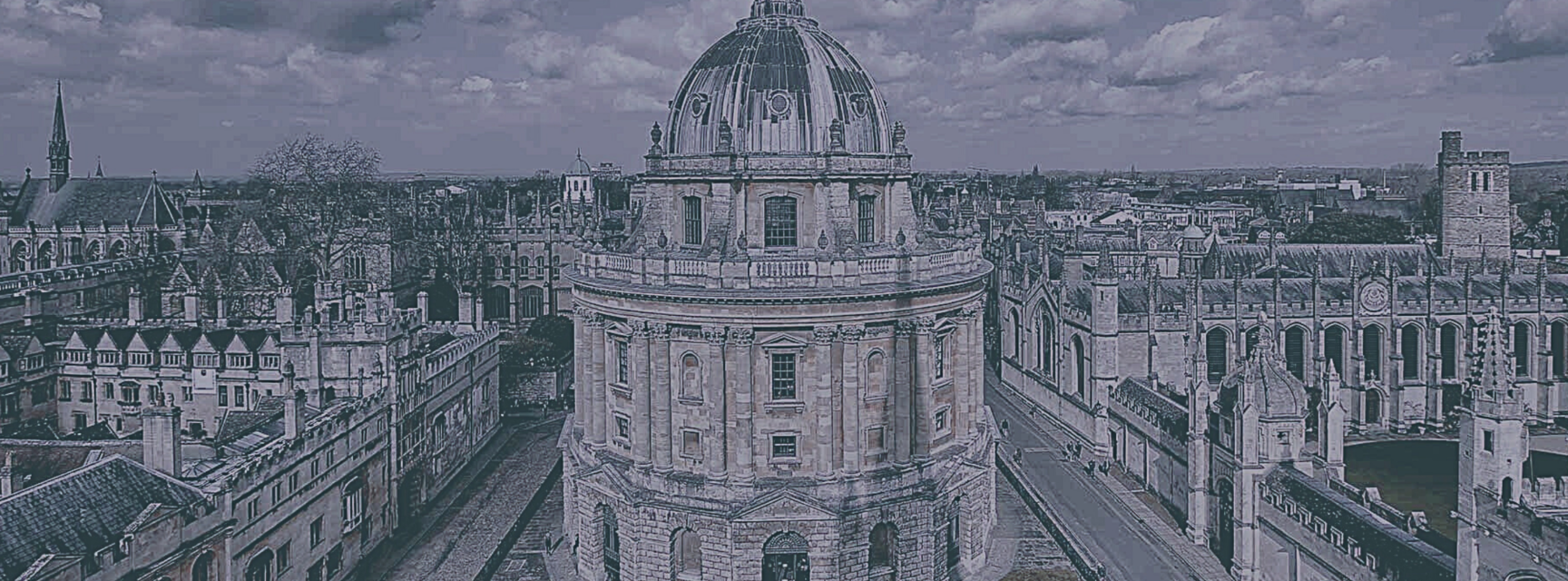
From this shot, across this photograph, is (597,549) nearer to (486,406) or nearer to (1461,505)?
(486,406)

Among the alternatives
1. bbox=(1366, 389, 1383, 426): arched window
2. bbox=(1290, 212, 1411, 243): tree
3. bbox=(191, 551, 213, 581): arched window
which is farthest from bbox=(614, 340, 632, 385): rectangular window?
bbox=(1290, 212, 1411, 243): tree

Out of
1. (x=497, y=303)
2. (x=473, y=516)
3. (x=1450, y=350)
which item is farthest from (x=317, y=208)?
(x=1450, y=350)

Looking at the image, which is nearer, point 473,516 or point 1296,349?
point 473,516

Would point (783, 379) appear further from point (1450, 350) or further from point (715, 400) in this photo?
point (1450, 350)

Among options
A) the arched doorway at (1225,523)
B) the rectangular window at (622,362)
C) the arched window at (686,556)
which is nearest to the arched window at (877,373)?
the arched window at (686,556)

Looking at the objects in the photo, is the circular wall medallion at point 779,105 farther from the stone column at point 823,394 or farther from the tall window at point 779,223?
the stone column at point 823,394

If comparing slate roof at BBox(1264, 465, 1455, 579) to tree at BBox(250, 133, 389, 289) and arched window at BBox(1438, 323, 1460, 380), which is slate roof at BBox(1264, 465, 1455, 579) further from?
tree at BBox(250, 133, 389, 289)
